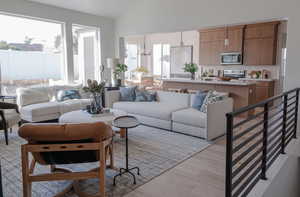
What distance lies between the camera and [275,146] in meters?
2.86

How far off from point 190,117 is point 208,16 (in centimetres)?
260

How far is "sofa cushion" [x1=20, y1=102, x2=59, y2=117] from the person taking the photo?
4664 mm

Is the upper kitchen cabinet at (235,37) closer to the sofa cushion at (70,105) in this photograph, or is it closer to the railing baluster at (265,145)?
the sofa cushion at (70,105)

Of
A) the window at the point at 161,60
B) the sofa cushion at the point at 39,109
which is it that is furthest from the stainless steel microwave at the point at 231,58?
the sofa cushion at the point at 39,109

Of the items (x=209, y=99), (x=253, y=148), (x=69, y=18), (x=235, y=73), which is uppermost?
(x=69, y=18)

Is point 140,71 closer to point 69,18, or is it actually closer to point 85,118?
point 69,18

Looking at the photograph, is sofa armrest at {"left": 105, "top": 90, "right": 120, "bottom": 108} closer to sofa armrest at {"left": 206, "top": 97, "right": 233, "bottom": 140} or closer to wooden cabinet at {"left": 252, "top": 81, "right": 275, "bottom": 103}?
sofa armrest at {"left": 206, "top": 97, "right": 233, "bottom": 140}

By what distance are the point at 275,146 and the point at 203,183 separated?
1.03 meters

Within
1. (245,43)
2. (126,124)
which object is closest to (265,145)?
(126,124)

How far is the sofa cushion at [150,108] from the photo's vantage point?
15.1 feet

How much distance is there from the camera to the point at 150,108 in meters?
4.87

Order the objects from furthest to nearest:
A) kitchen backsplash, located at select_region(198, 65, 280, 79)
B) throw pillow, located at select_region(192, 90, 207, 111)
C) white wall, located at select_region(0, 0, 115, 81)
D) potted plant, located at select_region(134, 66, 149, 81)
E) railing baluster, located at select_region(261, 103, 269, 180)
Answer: potted plant, located at select_region(134, 66, 149, 81) < kitchen backsplash, located at select_region(198, 65, 280, 79) < white wall, located at select_region(0, 0, 115, 81) < throw pillow, located at select_region(192, 90, 207, 111) < railing baluster, located at select_region(261, 103, 269, 180)

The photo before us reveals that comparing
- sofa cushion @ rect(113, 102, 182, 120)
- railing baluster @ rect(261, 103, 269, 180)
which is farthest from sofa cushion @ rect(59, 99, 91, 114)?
railing baluster @ rect(261, 103, 269, 180)

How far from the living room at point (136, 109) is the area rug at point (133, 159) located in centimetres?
2
